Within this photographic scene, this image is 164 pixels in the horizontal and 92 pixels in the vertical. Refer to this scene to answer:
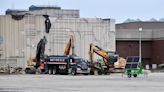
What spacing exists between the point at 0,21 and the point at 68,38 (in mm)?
9121

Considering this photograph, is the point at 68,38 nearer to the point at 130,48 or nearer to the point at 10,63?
the point at 10,63

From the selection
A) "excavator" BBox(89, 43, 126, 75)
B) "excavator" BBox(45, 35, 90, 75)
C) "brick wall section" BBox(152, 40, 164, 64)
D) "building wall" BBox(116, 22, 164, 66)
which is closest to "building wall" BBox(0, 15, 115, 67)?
"excavator" BBox(89, 43, 126, 75)

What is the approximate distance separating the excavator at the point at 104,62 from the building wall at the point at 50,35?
13.2ft

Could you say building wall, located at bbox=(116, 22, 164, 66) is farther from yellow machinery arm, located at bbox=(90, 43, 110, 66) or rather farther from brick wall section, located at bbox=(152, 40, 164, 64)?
yellow machinery arm, located at bbox=(90, 43, 110, 66)

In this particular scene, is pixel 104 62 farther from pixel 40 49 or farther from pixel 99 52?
pixel 40 49

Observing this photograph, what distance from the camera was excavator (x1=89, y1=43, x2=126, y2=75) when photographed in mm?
61906

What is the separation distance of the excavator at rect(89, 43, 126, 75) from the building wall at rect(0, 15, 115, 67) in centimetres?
401

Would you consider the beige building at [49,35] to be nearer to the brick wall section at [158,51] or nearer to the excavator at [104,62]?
the excavator at [104,62]

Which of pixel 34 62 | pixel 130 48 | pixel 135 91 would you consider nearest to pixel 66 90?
pixel 135 91

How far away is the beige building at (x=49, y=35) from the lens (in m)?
67.0

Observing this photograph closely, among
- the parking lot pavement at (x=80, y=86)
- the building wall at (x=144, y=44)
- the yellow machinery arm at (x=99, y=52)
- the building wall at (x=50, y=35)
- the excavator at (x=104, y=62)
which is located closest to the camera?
the parking lot pavement at (x=80, y=86)

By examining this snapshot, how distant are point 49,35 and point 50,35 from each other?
17cm

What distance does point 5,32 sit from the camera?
6712 centimetres

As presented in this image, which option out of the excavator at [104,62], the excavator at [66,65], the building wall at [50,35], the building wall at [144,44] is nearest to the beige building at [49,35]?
the building wall at [50,35]
